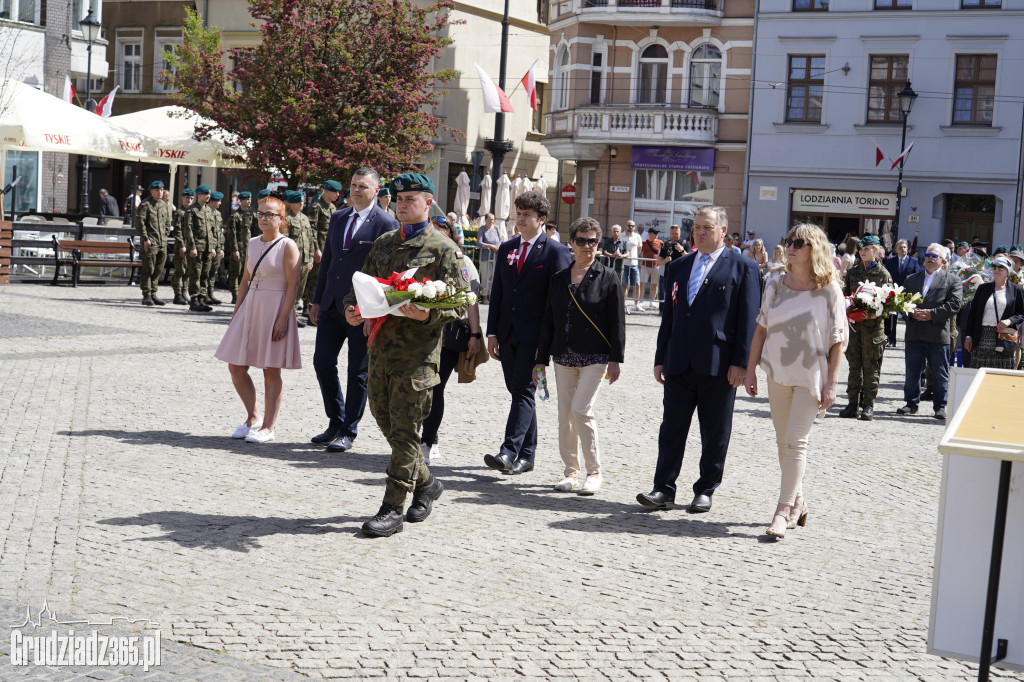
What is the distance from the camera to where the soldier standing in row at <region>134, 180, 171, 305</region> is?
68.2 feet

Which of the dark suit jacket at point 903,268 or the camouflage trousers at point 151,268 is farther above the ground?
the dark suit jacket at point 903,268

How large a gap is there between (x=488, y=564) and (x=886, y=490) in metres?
4.06

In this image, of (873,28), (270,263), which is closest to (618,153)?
(873,28)

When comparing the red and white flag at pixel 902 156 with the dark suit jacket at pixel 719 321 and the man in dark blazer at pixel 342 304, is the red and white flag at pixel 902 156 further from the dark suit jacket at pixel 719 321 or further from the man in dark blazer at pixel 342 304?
the dark suit jacket at pixel 719 321

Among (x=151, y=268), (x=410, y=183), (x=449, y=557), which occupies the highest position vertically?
(x=410, y=183)

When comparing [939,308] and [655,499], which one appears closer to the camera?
[655,499]

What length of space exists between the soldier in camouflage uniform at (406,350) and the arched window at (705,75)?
114ft

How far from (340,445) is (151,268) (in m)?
12.7

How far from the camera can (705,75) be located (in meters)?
40.8

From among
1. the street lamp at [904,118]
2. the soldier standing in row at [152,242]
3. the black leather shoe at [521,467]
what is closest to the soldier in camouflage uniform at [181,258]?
the soldier standing in row at [152,242]

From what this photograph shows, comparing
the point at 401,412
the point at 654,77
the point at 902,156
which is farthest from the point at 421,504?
the point at 654,77

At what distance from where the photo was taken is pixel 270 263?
9359 millimetres

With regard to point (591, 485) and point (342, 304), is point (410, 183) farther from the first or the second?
point (591, 485)

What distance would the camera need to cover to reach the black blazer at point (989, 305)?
1358cm
